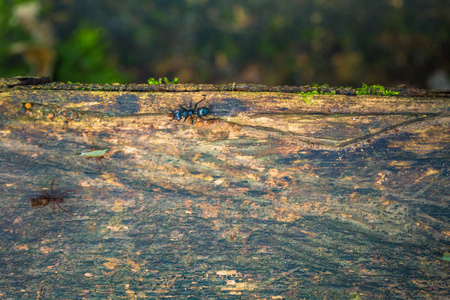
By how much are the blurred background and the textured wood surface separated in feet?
5.84

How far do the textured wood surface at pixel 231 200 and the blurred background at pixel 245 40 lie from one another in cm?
178

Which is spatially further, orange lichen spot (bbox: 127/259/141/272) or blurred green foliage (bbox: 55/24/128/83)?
blurred green foliage (bbox: 55/24/128/83)

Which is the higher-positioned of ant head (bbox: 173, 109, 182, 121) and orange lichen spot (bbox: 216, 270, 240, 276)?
ant head (bbox: 173, 109, 182, 121)

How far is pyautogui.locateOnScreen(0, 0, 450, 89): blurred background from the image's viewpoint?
3180mm

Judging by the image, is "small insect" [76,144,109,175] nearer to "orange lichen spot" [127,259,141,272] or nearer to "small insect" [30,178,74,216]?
"small insect" [30,178,74,216]

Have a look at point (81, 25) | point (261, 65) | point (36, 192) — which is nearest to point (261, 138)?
point (36, 192)

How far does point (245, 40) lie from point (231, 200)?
7.67ft

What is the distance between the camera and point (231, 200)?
5.35ft

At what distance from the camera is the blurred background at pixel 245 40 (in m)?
3.18

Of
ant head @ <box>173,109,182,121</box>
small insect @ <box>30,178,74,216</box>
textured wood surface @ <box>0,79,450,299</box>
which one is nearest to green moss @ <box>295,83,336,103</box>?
textured wood surface @ <box>0,79,450,299</box>

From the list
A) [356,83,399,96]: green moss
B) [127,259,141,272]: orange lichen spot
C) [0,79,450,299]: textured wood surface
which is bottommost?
[127,259,141,272]: orange lichen spot

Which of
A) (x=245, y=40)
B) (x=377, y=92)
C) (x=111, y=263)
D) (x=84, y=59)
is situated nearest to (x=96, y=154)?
(x=111, y=263)

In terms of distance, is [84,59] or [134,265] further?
[84,59]

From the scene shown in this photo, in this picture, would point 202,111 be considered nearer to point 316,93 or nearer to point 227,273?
point 316,93
